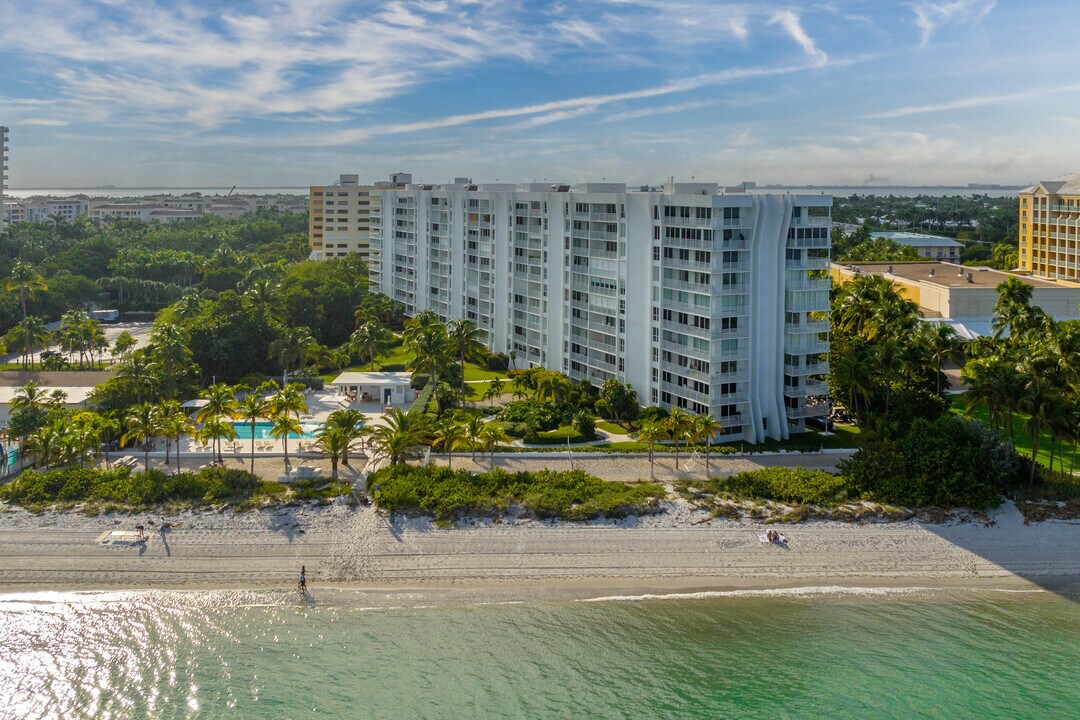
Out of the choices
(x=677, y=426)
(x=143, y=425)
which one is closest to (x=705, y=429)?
(x=677, y=426)

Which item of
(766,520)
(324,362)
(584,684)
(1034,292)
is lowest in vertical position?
(584,684)

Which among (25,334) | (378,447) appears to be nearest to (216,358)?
(25,334)

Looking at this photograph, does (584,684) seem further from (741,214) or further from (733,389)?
(741,214)

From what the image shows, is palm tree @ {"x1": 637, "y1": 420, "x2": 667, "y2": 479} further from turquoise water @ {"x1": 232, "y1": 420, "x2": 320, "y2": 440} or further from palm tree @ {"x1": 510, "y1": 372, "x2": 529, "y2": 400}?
turquoise water @ {"x1": 232, "y1": 420, "x2": 320, "y2": 440}

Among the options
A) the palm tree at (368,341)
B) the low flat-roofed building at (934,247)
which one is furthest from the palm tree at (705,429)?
the low flat-roofed building at (934,247)

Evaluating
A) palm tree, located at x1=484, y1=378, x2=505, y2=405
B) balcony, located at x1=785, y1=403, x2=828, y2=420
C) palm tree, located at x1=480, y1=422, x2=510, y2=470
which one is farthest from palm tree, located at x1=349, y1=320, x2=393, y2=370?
balcony, located at x1=785, y1=403, x2=828, y2=420

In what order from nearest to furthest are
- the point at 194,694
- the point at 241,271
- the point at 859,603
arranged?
the point at 194,694, the point at 859,603, the point at 241,271

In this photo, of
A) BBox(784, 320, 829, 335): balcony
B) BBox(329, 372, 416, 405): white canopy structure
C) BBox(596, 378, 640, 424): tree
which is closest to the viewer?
BBox(784, 320, 829, 335): balcony
